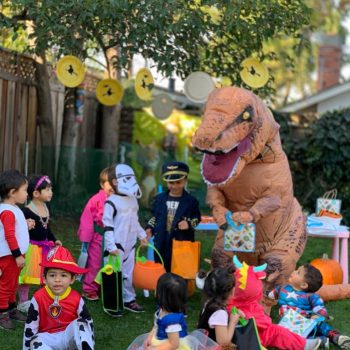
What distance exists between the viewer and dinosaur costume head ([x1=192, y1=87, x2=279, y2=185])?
5.87 metres

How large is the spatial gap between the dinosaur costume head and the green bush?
6850 mm

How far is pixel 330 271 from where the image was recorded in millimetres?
7543

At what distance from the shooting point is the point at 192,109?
1858 centimetres

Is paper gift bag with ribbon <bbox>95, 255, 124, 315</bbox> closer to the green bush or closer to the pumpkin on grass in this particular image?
the pumpkin on grass

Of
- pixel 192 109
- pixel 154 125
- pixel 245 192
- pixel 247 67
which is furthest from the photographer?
pixel 192 109

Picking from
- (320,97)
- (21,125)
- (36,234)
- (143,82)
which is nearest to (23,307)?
(36,234)

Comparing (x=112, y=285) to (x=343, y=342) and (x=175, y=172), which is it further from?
(x=343, y=342)

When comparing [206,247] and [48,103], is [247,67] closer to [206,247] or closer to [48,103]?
[206,247]

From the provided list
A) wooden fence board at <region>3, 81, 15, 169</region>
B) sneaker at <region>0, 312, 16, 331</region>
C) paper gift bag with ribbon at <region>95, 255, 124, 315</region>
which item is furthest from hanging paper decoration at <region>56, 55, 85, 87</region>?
sneaker at <region>0, 312, 16, 331</region>

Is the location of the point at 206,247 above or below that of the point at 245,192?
below

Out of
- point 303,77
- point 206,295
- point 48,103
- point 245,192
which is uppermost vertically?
point 303,77

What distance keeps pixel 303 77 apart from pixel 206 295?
36.7m

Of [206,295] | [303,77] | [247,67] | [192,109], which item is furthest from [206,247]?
[303,77]

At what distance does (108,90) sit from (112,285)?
4.21m
